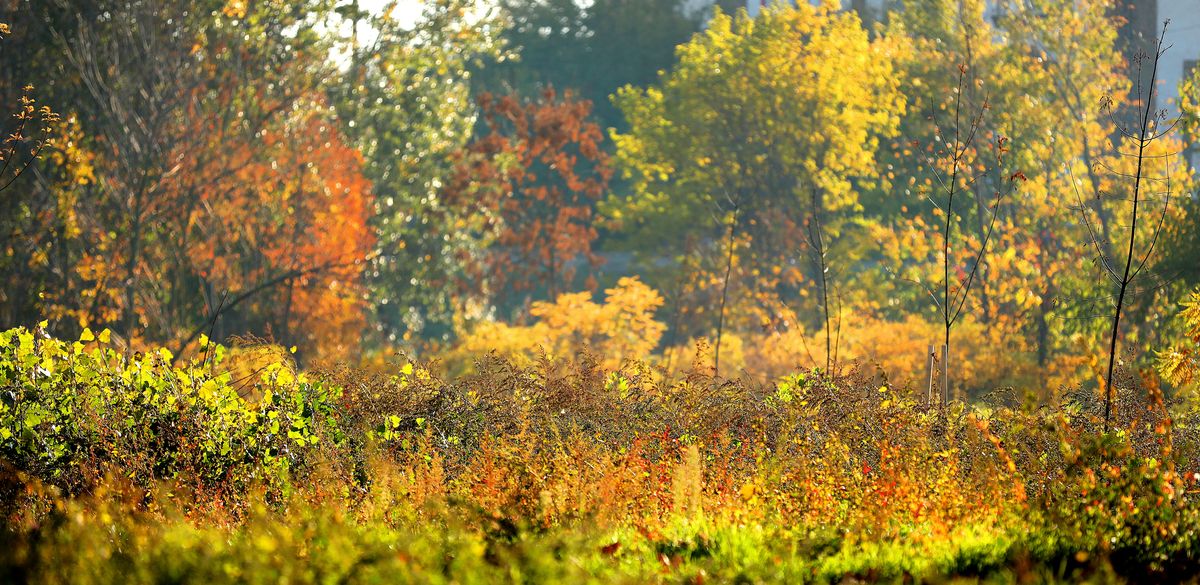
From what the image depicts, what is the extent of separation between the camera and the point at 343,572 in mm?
5184

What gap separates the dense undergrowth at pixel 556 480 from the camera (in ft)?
18.4

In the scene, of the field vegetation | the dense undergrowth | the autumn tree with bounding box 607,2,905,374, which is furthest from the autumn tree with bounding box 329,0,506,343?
the dense undergrowth

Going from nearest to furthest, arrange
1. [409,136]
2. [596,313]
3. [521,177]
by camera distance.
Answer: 1. [596,313]
2. [409,136]
3. [521,177]

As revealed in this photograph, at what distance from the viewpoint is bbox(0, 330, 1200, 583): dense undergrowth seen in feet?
18.4

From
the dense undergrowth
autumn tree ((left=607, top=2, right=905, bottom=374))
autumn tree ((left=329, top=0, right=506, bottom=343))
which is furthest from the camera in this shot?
autumn tree ((left=607, top=2, right=905, bottom=374))

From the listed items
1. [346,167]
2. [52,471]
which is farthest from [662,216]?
[52,471]

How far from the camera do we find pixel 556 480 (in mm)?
7090

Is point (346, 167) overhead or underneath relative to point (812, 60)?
underneath

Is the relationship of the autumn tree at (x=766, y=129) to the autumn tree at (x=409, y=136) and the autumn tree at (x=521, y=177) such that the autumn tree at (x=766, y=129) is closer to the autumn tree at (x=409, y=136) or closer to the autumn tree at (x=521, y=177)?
the autumn tree at (x=521, y=177)

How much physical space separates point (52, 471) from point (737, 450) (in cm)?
397

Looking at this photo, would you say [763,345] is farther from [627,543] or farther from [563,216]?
[627,543]

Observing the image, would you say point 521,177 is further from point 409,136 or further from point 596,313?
point 596,313

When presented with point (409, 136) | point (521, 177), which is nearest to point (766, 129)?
point (521, 177)

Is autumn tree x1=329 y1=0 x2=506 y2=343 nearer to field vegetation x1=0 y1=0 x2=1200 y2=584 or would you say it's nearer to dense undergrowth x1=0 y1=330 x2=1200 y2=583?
field vegetation x1=0 y1=0 x2=1200 y2=584
